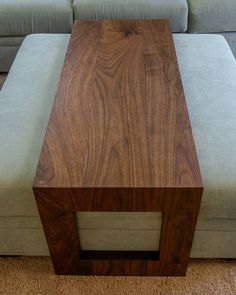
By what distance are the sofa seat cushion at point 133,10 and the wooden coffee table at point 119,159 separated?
0.67 m

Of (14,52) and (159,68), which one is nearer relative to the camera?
(159,68)

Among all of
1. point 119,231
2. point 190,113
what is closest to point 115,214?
point 119,231

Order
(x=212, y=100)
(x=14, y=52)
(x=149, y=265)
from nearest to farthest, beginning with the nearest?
(x=149, y=265) < (x=212, y=100) < (x=14, y=52)

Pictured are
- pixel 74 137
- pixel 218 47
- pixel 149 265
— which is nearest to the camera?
pixel 74 137

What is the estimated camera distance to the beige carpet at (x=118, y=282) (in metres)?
1.03

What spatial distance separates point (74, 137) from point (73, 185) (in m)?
0.18

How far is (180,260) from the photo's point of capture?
985 millimetres

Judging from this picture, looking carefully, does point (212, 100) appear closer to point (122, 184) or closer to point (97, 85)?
point (97, 85)

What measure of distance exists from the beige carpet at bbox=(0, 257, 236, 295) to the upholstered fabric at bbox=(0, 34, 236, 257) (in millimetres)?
68

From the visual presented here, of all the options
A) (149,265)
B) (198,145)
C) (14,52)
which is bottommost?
(149,265)

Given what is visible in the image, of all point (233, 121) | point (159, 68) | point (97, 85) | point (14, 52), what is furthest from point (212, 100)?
point (14, 52)

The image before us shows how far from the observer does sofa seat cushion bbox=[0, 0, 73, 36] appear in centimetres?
180

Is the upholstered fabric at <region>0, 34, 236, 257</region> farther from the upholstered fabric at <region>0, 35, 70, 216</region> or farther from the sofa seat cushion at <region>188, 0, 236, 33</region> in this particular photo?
the sofa seat cushion at <region>188, 0, 236, 33</region>

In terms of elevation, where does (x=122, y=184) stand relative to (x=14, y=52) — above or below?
above
